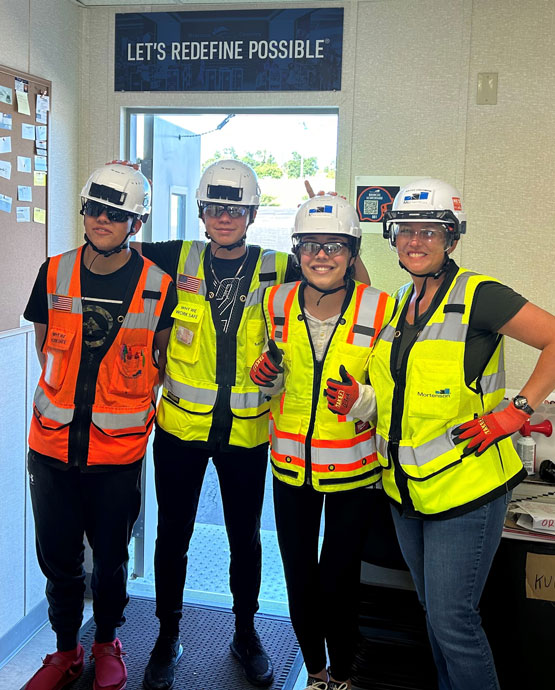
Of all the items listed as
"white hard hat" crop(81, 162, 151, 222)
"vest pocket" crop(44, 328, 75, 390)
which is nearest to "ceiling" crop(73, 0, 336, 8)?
"white hard hat" crop(81, 162, 151, 222)

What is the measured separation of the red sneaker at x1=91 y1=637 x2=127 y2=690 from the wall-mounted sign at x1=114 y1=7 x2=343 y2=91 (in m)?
2.44

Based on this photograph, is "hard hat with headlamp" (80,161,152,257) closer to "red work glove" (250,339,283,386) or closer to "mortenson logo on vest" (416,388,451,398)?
"red work glove" (250,339,283,386)

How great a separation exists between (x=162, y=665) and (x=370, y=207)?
2.09 metres

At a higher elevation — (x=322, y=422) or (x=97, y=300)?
(x=97, y=300)

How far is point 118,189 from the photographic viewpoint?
265 cm

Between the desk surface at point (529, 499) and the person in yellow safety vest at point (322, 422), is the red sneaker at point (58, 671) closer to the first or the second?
the person in yellow safety vest at point (322, 422)

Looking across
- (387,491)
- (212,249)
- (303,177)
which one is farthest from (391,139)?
(387,491)

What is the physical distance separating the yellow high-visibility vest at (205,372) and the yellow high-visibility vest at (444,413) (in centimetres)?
62

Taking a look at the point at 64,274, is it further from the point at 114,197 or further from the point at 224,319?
the point at 224,319

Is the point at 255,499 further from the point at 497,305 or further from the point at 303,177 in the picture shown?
the point at 303,177

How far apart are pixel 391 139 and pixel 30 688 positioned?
2.65 meters

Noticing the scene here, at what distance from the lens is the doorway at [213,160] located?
11.7 feet

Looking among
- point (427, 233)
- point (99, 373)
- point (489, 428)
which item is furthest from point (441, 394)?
point (99, 373)

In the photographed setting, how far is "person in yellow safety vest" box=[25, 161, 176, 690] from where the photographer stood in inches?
104
